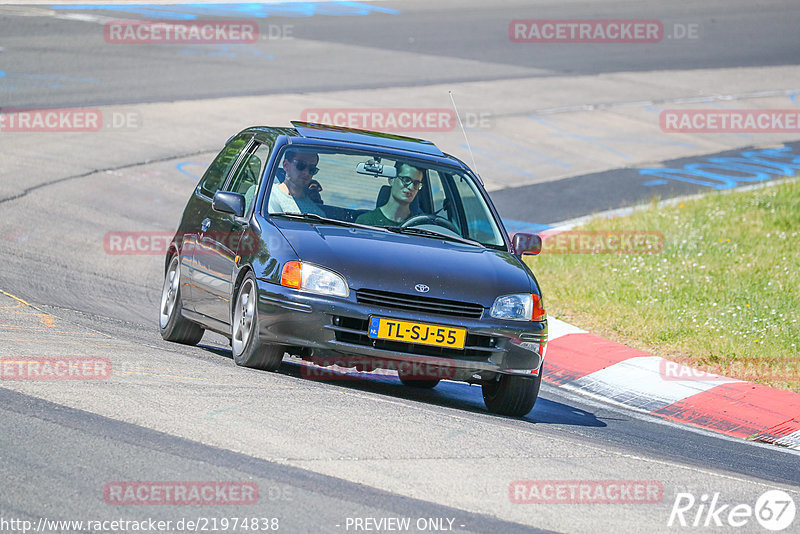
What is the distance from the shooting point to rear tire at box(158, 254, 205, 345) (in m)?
9.47

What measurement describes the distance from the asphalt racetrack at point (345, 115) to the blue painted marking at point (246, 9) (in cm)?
16

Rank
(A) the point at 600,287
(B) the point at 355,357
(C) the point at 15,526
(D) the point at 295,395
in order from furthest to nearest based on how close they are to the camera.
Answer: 1. (A) the point at 600,287
2. (B) the point at 355,357
3. (D) the point at 295,395
4. (C) the point at 15,526

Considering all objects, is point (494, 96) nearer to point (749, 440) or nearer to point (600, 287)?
point (600, 287)

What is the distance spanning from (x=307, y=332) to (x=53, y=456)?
2.25 m

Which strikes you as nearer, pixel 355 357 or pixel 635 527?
pixel 635 527

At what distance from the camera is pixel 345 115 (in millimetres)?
21469

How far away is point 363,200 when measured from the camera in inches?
348

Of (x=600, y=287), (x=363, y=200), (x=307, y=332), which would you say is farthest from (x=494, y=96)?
(x=307, y=332)

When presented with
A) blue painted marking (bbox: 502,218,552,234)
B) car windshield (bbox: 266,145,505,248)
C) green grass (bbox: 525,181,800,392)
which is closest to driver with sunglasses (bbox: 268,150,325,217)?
car windshield (bbox: 266,145,505,248)

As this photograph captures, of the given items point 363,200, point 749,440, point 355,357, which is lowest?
point 749,440

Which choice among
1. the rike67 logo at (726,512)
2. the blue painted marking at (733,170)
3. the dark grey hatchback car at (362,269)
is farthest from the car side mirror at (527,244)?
the blue painted marking at (733,170)

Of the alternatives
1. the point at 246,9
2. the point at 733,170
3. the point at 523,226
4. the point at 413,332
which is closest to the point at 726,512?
the point at 413,332

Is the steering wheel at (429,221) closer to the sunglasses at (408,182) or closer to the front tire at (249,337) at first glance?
the sunglasses at (408,182)

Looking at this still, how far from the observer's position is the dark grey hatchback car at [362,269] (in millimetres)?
7543
